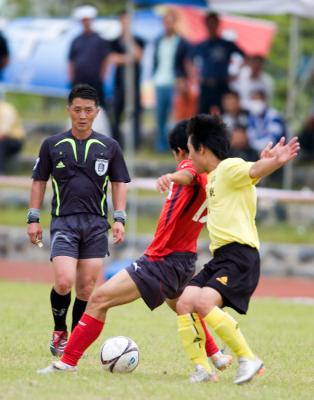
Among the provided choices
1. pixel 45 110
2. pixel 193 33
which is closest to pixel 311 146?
pixel 193 33

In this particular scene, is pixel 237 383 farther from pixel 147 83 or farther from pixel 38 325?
pixel 147 83

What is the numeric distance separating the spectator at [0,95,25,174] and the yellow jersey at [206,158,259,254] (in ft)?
51.9

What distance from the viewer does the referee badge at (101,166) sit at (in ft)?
32.3

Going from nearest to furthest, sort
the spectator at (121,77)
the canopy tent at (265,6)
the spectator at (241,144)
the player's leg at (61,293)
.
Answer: the player's leg at (61,293) → the canopy tent at (265,6) → the spectator at (241,144) → the spectator at (121,77)

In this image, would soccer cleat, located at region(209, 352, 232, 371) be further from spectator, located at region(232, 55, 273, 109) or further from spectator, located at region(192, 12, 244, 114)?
spectator, located at region(232, 55, 273, 109)

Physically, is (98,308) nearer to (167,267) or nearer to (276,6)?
(167,267)

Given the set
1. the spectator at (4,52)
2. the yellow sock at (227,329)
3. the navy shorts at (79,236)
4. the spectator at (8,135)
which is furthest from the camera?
the spectator at (4,52)

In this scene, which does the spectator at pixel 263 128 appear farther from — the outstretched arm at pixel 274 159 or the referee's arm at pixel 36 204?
the outstretched arm at pixel 274 159

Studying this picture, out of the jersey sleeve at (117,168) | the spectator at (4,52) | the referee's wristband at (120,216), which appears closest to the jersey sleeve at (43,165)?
the jersey sleeve at (117,168)

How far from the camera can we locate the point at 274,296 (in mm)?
17109

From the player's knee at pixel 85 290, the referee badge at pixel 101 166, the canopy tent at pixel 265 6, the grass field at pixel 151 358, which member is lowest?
the grass field at pixel 151 358

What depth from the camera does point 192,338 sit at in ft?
27.1

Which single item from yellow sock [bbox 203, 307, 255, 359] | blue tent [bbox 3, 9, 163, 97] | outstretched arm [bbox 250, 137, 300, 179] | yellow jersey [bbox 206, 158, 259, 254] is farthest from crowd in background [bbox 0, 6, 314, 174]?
yellow sock [bbox 203, 307, 255, 359]

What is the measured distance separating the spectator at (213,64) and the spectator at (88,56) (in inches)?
72.1
